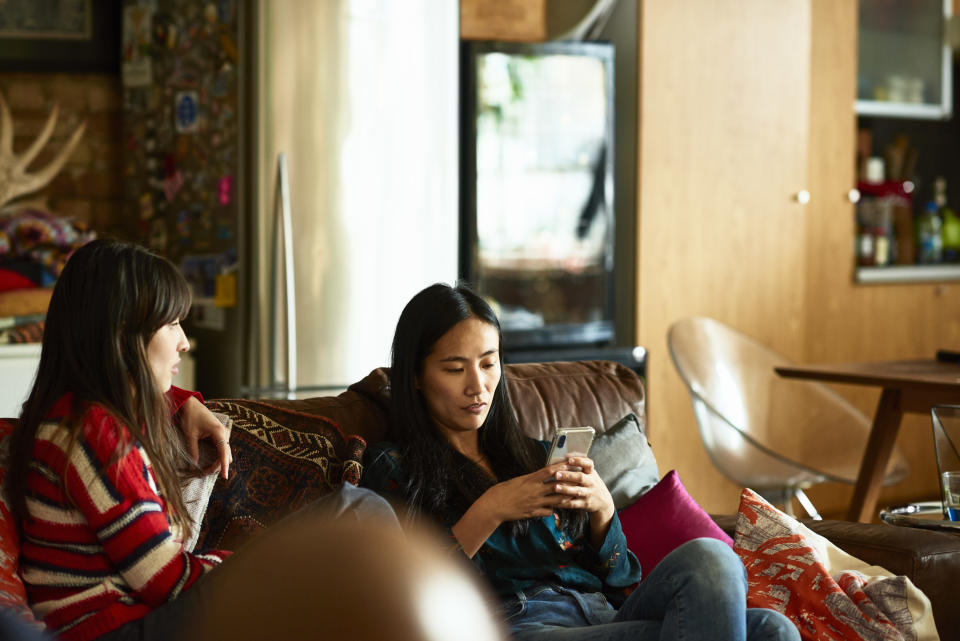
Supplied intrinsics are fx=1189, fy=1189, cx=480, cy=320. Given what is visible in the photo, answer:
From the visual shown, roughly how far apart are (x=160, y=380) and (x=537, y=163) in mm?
2560

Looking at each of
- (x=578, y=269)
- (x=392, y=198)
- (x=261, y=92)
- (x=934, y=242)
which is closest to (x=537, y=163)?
(x=578, y=269)

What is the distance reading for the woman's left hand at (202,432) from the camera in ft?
6.23

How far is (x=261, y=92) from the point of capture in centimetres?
333

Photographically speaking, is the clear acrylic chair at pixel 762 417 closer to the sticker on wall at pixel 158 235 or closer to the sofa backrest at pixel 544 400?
the sofa backrest at pixel 544 400

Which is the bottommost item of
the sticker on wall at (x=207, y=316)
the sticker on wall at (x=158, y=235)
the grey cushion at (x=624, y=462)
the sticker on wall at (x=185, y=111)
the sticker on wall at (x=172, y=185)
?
the grey cushion at (x=624, y=462)

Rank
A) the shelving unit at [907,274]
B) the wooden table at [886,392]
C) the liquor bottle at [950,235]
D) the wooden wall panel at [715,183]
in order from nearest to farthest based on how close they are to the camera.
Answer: the wooden table at [886,392], the wooden wall panel at [715,183], the shelving unit at [907,274], the liquor bottle at [950,235]

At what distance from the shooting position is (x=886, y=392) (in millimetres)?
3258

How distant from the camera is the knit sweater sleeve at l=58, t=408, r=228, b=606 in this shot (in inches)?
61.3

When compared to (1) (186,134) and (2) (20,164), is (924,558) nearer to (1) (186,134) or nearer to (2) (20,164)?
(1) (186,134)

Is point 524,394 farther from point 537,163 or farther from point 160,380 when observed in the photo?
point 537,163

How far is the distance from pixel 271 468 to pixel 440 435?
Answer: 306 mm

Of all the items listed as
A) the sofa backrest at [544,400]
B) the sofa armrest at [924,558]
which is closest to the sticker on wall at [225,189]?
the sofa backrest at [544,400]

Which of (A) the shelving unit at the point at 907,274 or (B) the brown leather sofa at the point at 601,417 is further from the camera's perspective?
(A) the shelving unit at the point at 907,274

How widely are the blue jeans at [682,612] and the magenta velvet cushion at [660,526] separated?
1.19 ft
